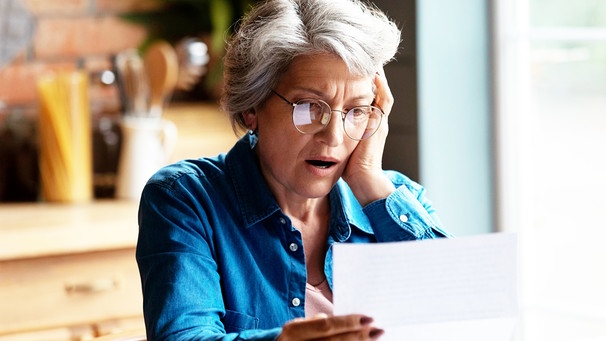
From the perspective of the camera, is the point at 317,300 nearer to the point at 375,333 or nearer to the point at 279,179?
the point at 279,179

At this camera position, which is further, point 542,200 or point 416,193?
point 542,200

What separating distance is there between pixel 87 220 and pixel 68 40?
2.22 feet

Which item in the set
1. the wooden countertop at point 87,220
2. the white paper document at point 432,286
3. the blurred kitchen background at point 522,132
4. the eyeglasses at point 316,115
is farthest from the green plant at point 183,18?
the white paper document at point 432,286

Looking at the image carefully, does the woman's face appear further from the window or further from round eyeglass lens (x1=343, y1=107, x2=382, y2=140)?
the window

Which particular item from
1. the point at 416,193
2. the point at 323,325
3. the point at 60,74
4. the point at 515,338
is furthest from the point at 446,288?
the point at 60,74

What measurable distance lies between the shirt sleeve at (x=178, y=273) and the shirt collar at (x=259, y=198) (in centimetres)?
10

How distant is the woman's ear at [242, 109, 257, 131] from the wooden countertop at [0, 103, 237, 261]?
2.91ft

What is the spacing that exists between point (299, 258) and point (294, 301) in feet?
0.24

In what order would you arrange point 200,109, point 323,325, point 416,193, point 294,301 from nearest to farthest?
point 323,325, point 294,301, point 416,193, point 200,109

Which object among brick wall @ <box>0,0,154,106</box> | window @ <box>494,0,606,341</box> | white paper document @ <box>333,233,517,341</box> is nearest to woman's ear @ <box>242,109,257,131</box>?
white paper document @ <box>333,233,517,341</box>

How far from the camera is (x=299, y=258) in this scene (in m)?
1.72

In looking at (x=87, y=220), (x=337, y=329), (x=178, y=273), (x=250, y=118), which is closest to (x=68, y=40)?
(x=87, y=220)

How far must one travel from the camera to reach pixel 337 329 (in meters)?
1.29

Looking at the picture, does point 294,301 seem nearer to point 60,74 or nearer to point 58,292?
point 58,292
